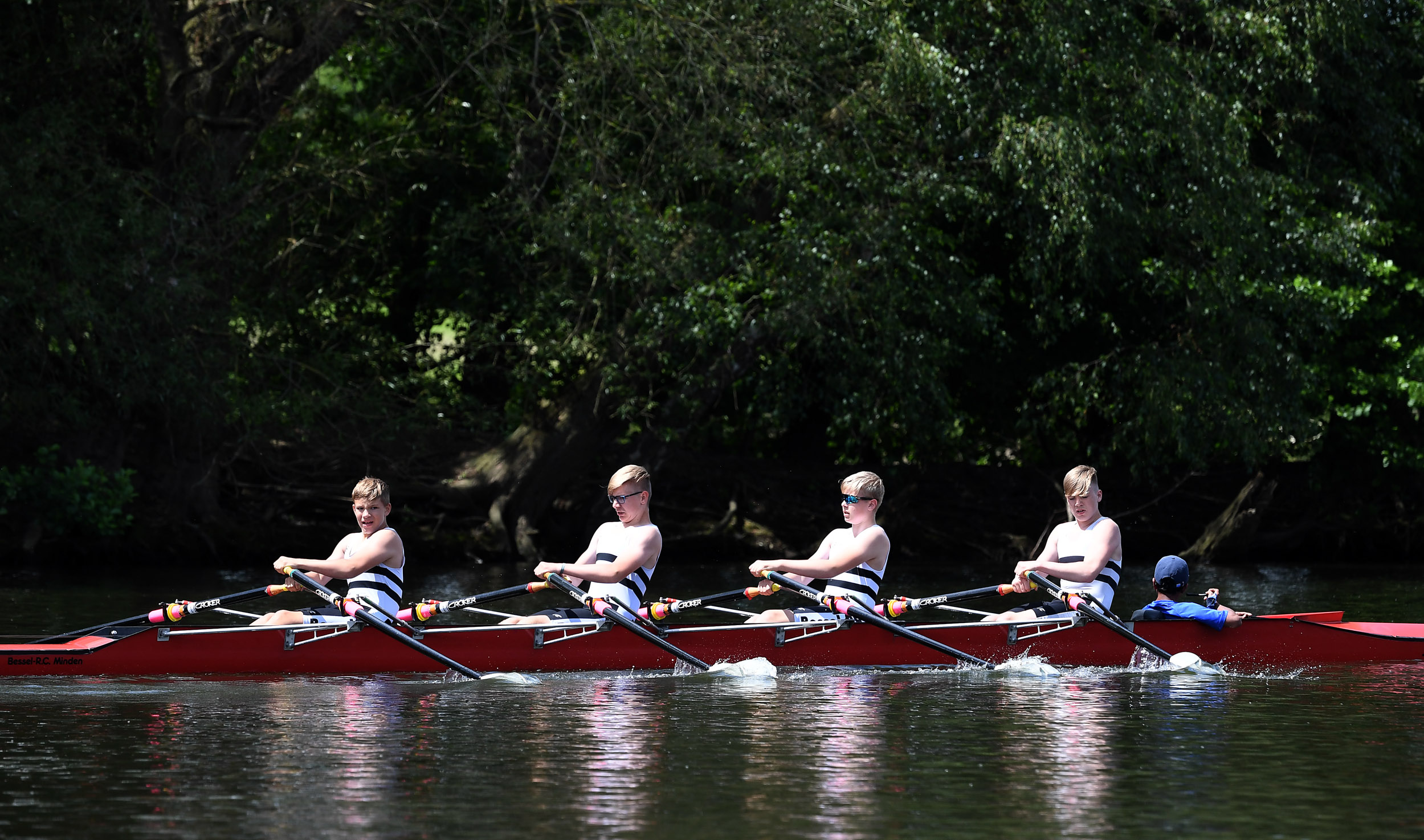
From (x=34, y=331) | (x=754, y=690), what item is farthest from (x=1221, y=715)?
(x=34, y=331)

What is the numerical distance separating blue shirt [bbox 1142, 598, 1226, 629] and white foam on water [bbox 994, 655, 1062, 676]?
3.21 ft

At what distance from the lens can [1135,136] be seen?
2273 centimetres

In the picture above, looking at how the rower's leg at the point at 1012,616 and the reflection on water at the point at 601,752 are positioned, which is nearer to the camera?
the reflection on water at the point at 601,752

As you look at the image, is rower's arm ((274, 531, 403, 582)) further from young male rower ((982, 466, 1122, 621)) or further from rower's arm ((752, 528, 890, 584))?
young male rower ((982, 466, 1122, 621))

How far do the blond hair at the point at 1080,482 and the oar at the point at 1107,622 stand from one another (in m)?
0.63

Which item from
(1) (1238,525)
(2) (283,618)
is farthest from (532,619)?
(1) (1238,525)

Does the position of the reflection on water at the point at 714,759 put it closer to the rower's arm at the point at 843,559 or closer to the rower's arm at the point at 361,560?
the rower's arm at the point at 361,560

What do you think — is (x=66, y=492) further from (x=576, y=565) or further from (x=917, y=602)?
(x=917, y=602)

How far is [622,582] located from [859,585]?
168 cm

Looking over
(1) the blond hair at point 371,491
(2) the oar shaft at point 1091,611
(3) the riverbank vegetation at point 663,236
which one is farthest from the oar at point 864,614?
(3) the riverbank vegetation at point 663,236

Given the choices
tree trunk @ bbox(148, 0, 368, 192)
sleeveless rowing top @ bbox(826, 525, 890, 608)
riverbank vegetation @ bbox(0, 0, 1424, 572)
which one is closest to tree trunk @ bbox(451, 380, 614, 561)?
riverbank vegetation @ bbox(0, 0, 1424, 572)

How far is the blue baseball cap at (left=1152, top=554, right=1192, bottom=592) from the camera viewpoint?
1335 centimetres

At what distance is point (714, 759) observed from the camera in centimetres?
866

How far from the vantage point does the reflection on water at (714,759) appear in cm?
712
